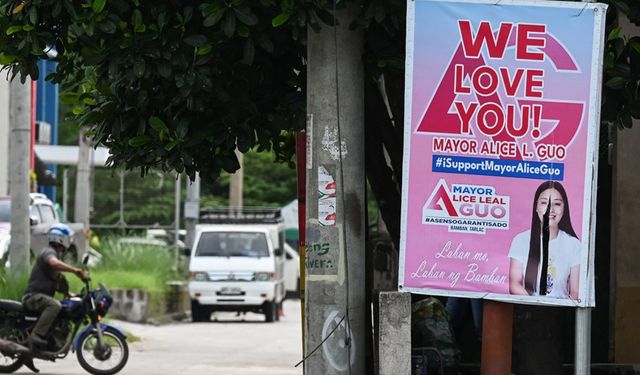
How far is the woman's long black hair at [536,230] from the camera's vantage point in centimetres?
791

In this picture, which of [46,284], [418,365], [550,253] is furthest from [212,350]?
[550,253]

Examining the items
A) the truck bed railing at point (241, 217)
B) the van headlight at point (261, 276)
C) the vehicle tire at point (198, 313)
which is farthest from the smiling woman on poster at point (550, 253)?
the truck bed railing at point (241, 217)

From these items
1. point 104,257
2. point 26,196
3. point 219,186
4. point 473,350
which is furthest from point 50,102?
point 473,350

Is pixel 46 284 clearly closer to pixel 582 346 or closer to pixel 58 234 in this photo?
pixel 58 234

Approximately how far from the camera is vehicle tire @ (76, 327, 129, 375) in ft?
49.8

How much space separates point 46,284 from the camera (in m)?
15.3

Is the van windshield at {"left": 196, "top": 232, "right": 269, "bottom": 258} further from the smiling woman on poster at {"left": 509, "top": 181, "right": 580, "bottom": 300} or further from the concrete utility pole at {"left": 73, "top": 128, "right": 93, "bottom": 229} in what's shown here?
the smiling woman on poster at {"left": 509, "top": 181, "right": 580, "bottom": 300}

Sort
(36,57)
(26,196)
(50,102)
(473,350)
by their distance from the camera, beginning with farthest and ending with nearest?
(50,102) → (26,196) → (473,350) → (36,57)

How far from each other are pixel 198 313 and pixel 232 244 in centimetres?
168

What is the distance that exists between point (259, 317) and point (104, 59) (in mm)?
22353

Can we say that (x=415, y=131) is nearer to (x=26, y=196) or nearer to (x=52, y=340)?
(x=52, y=340)

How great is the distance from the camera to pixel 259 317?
3038cm

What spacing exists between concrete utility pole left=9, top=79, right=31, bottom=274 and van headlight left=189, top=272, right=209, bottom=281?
805 cm

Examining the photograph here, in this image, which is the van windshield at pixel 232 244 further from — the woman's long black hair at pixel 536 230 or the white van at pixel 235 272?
the woman's long black hair at pixel 536 230
